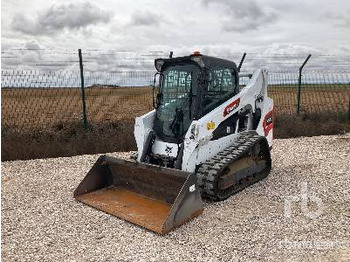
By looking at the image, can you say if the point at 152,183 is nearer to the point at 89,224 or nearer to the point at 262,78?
the point at 89,224

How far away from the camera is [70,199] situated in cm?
703

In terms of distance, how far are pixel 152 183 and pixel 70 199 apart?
1.58m

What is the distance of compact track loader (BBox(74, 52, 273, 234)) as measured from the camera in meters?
6.31

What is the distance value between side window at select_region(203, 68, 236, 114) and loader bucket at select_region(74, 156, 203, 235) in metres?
1.50

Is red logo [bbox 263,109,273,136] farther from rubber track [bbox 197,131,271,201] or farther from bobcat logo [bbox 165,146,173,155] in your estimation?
bobcat logo [bbox 165,146,173,155]

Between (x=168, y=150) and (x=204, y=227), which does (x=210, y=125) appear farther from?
(x=204, y=227)

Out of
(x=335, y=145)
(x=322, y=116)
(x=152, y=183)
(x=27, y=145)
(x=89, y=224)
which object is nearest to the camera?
(x=89, y=224)

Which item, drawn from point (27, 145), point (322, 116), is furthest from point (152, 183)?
point (322, 116)

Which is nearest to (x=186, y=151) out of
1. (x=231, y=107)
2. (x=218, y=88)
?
(x=231, y=107)

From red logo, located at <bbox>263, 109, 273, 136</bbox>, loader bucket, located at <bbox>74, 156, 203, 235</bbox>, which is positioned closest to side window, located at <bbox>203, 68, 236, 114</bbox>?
red logo, located at <bbox>263, 109, 273, 136</bbox>

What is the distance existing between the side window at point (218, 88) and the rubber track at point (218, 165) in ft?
2.71

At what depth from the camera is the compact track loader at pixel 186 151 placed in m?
6.31

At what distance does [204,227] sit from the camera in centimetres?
568

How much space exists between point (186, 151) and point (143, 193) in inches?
40.1
